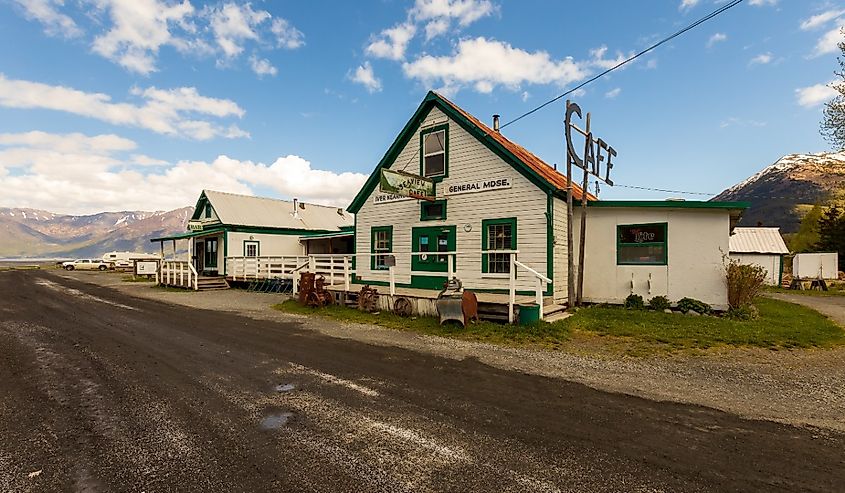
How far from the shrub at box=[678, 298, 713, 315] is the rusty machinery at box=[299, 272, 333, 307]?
11.4 meters

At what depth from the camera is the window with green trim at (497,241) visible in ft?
45.2

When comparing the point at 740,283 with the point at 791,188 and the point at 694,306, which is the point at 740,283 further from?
the point at 791,188

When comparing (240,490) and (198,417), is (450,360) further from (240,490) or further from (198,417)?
(240,490)

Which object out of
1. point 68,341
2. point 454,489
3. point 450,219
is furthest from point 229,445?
point 450,219

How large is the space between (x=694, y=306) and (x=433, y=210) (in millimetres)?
9019

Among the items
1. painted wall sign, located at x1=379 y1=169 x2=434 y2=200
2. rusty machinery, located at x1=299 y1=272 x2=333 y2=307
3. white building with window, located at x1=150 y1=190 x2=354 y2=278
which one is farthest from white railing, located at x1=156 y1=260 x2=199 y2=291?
painted wall sign, located at x1=379 y1=169 x2=434 y2=200

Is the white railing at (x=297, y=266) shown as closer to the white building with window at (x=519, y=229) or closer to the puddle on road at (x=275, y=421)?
the white building with window at (x=519, y=229)

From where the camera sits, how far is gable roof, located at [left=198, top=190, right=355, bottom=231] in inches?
1133

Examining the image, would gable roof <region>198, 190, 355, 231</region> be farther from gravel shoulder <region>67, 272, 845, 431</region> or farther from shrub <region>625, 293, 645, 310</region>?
shrub <region>625, 293, 645, 310</region>

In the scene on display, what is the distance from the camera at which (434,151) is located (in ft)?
52.2

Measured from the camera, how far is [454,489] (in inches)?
128

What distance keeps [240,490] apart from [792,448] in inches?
199

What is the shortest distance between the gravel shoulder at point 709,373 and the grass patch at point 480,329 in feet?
1.84

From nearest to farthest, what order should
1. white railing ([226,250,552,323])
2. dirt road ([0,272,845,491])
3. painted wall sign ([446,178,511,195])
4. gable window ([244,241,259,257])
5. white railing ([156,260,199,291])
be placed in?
dirt road ([0,272,845,491]), painted wall sign ([446,178,511,195]), white railing ([226,250,552,323]), white railing ([156,260,199,291]), gable window ([244,241,259,257])
